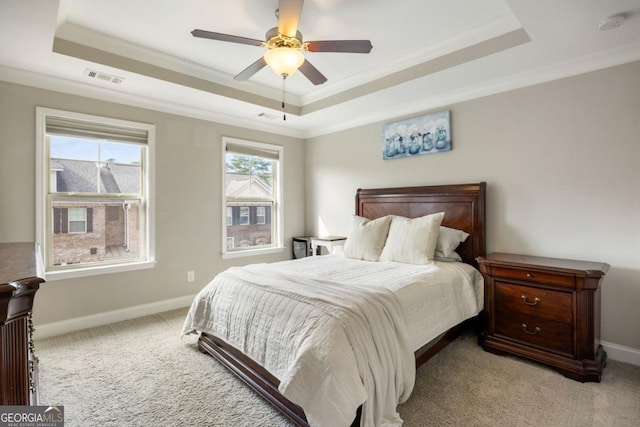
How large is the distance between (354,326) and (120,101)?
340 cm

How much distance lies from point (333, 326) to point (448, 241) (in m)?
1.89

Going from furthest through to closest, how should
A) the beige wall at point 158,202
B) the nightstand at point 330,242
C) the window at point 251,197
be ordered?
the window at point 251,197 < the nightstand at point 330,242 < the beige wall at point 158,202

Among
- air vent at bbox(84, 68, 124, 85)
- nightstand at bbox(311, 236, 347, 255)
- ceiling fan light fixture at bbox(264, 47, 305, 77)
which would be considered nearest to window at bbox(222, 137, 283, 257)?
nightstand at bbox(311, 236, 347, 255)

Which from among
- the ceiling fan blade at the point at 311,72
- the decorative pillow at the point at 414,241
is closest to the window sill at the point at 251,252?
the decorative pillow at the point at 414,241

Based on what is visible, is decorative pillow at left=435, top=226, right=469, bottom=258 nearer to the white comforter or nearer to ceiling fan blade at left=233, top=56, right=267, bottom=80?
the white comforter

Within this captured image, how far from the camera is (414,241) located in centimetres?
302

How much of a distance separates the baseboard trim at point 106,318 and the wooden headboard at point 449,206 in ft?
8.77

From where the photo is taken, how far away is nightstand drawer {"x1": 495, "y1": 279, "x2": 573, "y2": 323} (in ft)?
7.60

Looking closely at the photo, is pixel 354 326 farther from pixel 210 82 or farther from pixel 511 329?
pixel 210 82

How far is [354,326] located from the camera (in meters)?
1.70

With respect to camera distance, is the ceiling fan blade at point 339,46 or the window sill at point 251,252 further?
the window sill at point 251,252

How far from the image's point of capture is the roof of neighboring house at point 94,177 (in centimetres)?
312

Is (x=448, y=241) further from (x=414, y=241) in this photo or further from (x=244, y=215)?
(x=244, y=215)

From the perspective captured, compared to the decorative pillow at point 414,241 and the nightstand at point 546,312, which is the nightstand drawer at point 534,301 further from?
the decorative pillow at point 414,241
